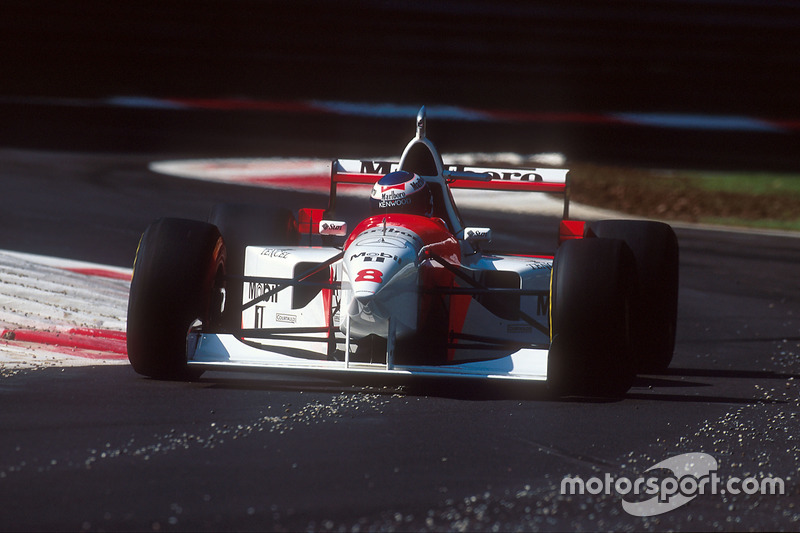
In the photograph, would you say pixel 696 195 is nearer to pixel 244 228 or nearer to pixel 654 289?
pixel 654 289

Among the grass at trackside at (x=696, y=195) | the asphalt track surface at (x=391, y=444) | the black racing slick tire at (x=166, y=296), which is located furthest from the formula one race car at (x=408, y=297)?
the grass at trackside at (x=696, y=195)

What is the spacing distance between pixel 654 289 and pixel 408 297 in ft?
6.56

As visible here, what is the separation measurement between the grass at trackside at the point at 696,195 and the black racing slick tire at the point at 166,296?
383 inches

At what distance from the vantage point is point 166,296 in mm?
5973

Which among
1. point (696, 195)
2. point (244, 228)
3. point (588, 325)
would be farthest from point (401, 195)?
point (696, 195)

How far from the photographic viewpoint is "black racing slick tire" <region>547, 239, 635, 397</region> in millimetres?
5867

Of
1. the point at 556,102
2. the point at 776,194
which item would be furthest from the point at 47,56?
the point at 776,194

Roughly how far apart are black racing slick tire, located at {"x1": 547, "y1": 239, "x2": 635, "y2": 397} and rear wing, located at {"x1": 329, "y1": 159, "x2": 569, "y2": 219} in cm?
179

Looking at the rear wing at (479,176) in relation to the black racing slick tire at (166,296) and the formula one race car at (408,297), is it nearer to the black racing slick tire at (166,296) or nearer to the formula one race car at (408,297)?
the formula one race car at (408,297)

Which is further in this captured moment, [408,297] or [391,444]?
[408,297]

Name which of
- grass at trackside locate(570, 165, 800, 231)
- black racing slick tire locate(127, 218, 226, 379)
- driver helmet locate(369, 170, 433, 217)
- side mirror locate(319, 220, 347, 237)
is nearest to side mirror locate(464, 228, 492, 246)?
driver helmet locate(369, 170, 433, 217)

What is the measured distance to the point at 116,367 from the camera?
659 cm

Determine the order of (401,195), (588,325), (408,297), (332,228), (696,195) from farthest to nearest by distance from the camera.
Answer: (696,195) → (332,228) → (401,195) → (408,297) → (588,325)

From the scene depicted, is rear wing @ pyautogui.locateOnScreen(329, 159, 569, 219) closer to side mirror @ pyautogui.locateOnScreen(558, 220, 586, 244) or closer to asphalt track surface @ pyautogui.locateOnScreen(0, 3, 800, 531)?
side mirror @ pyautogui.locateOnScreen(558, 220, 586, 244)
